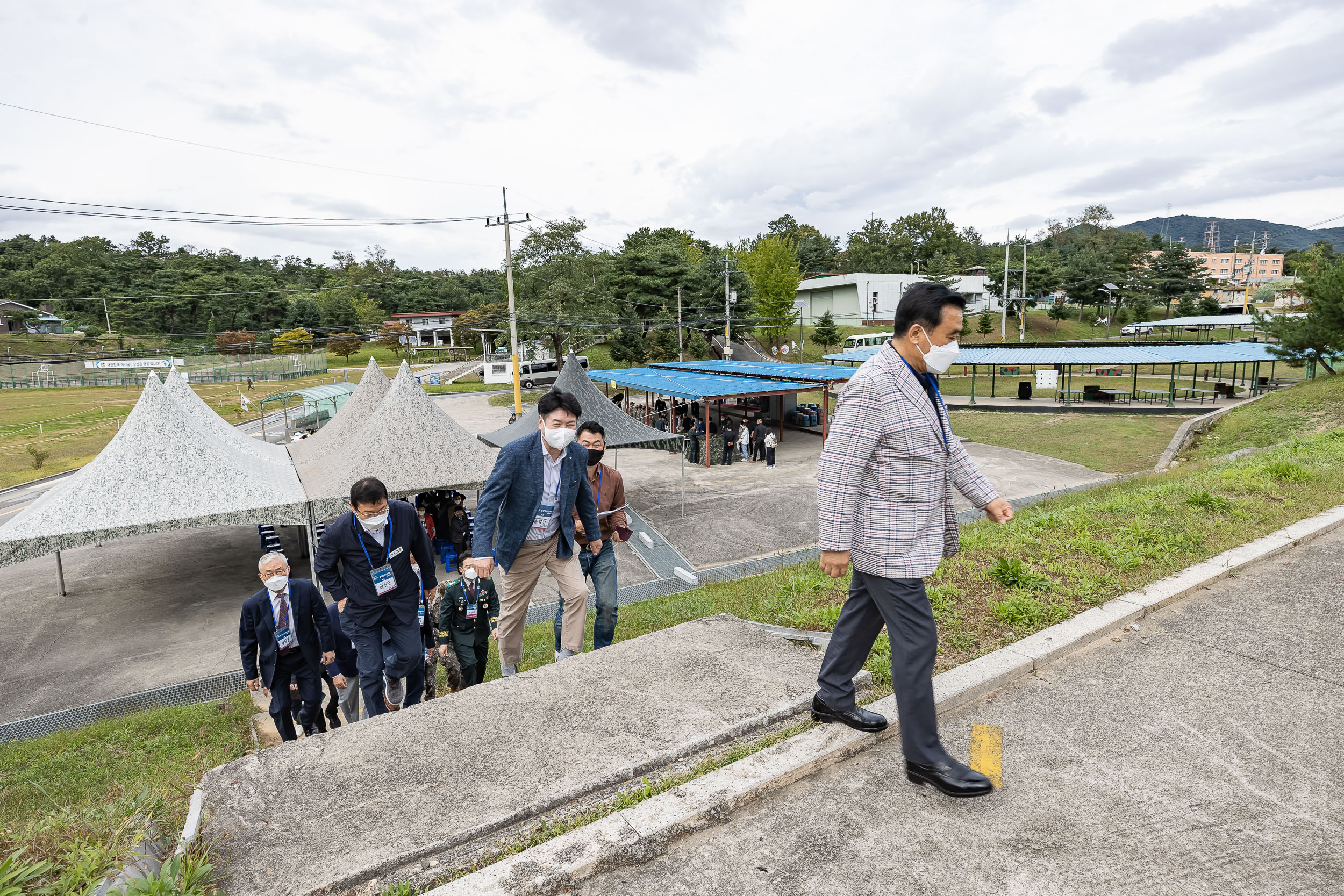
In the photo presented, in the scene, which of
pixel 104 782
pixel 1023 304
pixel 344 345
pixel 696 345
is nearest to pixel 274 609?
pixel 104 782

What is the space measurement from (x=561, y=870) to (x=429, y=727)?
1.15 metres

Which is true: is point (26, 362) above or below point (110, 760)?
above

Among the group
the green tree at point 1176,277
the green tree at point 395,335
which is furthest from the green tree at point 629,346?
the green tree at point 1176,277

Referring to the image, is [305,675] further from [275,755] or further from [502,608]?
[275,755]

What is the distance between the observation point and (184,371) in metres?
58.0

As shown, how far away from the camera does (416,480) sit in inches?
411

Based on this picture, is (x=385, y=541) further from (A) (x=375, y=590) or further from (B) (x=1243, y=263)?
(B) (x=1243, y=263)

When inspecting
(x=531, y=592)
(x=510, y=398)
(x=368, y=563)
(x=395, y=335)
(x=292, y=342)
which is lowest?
(x=510, y=398)

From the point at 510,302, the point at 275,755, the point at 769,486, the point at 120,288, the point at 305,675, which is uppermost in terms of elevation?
the point at 120,288

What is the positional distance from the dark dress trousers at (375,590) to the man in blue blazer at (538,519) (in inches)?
28.0

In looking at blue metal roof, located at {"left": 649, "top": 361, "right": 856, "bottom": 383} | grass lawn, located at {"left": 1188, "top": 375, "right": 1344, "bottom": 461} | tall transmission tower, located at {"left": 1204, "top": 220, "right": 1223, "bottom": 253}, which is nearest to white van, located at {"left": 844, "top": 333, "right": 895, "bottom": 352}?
blue metal roof, located at {"left": 649, "top": 361, "right": 856, "bottom": 383}

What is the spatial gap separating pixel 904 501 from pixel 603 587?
2.99 metres

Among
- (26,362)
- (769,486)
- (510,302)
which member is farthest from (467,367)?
(769,486)

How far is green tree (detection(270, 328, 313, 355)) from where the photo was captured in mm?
65562
